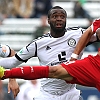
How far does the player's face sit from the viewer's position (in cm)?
754

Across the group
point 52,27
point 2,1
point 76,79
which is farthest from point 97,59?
point 2,1

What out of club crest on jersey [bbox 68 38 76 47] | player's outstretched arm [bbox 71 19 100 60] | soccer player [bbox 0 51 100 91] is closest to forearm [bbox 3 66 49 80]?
soccer player [bbox 0 51 100 91]

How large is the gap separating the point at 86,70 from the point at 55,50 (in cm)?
74

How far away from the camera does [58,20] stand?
24.7 feet

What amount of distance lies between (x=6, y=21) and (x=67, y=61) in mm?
8177

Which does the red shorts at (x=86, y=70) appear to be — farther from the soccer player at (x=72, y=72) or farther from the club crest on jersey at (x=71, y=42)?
the club crest on jersey at (x=71, y=42)

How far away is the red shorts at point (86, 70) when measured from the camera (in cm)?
711

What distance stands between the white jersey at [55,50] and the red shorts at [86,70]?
49 cm

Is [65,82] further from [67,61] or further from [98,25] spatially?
[98,25]

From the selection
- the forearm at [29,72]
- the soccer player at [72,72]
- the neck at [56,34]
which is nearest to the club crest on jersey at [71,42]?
the neck at [56,34]

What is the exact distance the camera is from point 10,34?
1523cm

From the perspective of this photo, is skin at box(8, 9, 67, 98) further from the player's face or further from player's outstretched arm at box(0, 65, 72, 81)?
player's outstretched arm at box(0, 65, 72, 81)

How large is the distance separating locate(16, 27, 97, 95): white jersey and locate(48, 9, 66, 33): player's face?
159mm

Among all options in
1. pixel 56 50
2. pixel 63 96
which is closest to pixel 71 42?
pixel 56 50
